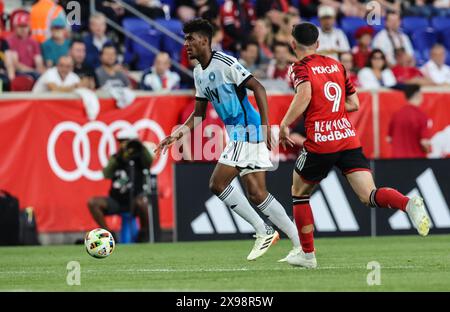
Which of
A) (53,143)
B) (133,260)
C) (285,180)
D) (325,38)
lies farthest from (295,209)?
(325,38)

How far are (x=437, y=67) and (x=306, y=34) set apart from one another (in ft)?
39.9

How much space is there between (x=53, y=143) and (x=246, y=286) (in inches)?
398

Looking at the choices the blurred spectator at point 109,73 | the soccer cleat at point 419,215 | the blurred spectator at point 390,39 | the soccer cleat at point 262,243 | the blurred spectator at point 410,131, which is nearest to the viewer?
the soccer cleat at point 419,215

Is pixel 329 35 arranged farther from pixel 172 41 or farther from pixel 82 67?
pixel 82 67

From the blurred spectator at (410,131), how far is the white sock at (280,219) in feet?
25.4

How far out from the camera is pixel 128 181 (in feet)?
62.5

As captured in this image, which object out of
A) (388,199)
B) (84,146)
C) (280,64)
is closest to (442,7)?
(280,64)

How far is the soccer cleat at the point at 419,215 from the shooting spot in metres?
11.0

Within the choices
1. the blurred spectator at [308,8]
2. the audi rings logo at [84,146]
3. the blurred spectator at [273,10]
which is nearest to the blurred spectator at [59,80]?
the audi rings logo at [84,146]

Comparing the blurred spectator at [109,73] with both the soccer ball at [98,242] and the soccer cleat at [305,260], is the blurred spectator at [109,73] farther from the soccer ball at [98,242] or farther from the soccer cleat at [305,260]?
the soccer cleat at [305,260]

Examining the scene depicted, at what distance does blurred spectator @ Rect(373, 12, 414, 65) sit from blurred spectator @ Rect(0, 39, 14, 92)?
7.37m

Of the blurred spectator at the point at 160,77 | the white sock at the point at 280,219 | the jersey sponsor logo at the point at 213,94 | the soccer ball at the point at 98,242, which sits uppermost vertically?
the blurred spectator at the point at 160,77

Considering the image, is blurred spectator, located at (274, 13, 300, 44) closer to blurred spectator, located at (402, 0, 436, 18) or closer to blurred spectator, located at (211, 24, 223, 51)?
blurred spectator, located at (211, 24, 223, 51)

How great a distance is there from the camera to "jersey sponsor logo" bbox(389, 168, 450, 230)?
742 inches
